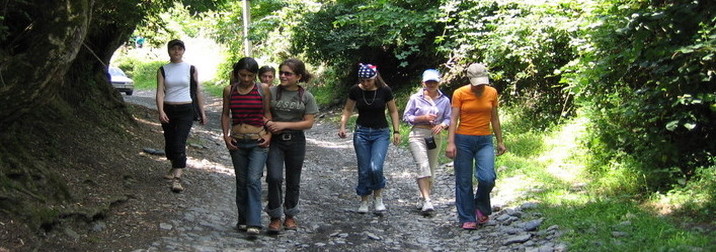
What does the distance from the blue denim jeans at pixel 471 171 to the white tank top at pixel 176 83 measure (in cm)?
320

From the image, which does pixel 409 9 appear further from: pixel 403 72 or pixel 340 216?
pixel 340 216

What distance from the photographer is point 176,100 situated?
24.7 feet

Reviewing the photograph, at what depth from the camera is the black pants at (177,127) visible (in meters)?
7.56

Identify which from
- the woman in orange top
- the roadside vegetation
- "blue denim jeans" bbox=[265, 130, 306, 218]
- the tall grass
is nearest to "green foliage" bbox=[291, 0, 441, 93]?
the roadside vegetation

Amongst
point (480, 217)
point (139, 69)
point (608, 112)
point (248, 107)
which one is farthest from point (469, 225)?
point (139, 69)

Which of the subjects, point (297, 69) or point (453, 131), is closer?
point (297, 69)

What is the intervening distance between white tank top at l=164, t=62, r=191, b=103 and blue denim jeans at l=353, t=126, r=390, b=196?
2.07 m

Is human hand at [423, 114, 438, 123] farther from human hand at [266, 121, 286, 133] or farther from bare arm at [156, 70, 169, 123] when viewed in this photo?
bare arm at [156, 70, 169, 123]

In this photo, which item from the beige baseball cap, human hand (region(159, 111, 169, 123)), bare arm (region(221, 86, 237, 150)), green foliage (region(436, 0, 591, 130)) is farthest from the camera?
green foliage (region(436, 0, 591, 130))

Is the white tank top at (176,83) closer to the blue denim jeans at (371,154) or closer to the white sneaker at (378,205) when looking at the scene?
the blue denim jeans at (371,154)

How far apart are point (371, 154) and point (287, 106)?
1522mm

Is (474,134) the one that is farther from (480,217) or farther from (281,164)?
(281,164)

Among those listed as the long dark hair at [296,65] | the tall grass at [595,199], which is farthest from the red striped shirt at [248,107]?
the tall grass at [595,199]

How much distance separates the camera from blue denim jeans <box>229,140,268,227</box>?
609 centimetres
